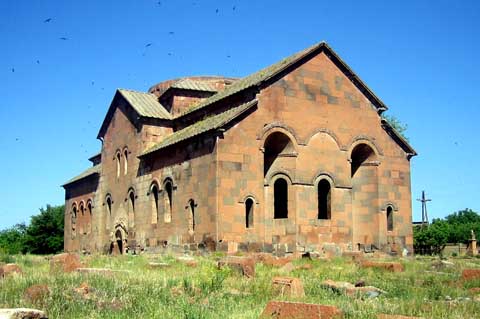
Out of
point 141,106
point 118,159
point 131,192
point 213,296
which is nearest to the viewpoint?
point 213,296

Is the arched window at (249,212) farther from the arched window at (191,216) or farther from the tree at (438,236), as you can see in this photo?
the tree at (438,236)

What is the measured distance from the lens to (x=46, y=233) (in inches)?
1486

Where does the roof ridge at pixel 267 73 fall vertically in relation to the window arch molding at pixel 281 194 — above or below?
above

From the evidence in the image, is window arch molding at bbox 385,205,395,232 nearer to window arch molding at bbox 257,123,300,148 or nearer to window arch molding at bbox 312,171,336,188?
window arch molding at bbox 312,171,336,188

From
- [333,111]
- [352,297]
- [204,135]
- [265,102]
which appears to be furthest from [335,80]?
[352,297]

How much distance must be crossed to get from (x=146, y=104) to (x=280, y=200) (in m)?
7.43

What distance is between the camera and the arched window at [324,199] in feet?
60.6

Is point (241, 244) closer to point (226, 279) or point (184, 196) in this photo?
point (184, 196)

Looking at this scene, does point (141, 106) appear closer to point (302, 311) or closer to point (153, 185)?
point (153, 185)

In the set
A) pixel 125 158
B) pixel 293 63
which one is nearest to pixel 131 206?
pixel 125 158

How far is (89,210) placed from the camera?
2741 centimetres

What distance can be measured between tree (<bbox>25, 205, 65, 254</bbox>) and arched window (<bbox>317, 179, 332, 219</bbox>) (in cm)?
2352

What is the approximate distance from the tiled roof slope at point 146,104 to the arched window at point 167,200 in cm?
351

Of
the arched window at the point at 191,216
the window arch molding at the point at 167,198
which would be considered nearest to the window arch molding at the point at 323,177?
the arched window at the point at 191,216
